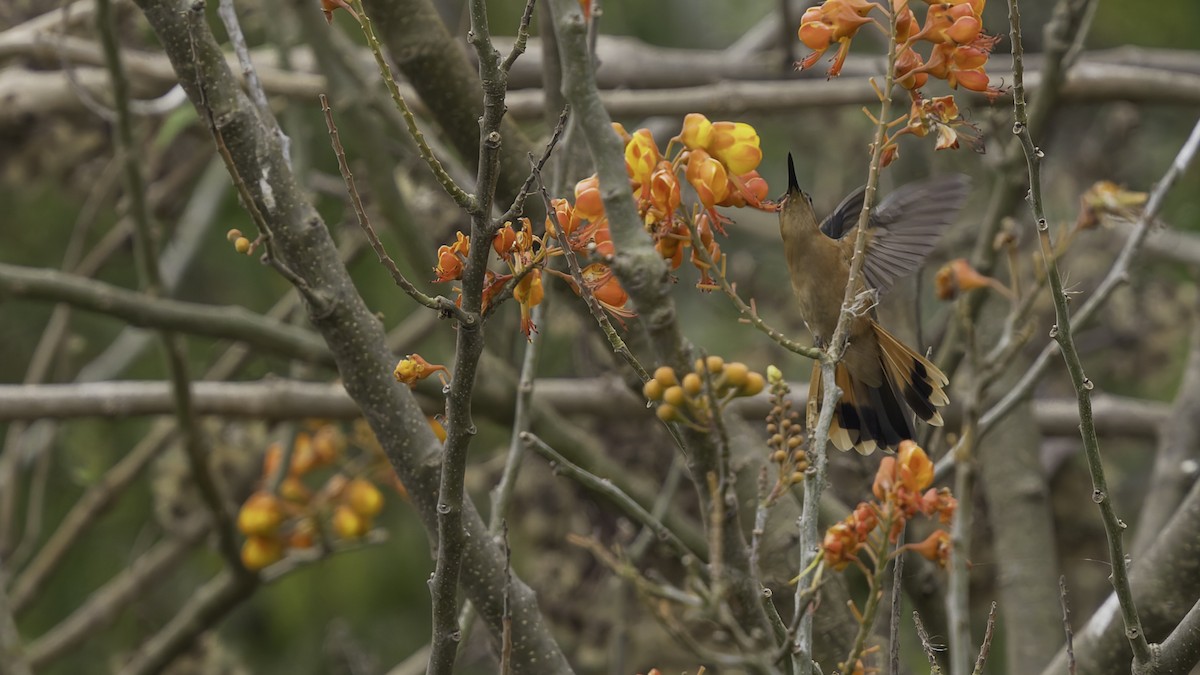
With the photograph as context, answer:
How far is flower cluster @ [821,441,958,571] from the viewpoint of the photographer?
139 cm

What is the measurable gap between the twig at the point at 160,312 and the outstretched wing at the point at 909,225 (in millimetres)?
1316

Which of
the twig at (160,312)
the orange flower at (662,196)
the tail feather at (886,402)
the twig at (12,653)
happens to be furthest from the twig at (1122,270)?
the twig at (12,653)

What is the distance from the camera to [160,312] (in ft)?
A: 9.67

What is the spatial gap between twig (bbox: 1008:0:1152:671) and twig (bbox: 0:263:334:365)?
1.95 metres

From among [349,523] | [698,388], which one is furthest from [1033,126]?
[698,388]

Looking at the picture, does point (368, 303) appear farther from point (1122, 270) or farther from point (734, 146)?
point (734, 146)

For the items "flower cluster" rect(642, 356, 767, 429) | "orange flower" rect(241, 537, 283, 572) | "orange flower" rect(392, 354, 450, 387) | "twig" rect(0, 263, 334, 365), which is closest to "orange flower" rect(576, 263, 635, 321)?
"orange flower" rect(392, 354, 450, 387)

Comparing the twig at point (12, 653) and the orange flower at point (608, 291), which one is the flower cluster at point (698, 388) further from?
the twig at point (12, 653)

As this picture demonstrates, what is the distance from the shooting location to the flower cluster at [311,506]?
3535 millimetres

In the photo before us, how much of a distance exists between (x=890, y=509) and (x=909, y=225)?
1.00m

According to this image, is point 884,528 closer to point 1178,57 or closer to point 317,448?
point 317,448

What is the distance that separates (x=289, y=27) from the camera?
12.6 ft

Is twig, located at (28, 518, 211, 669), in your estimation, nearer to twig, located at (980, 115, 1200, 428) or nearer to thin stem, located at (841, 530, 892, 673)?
twig, located at (980, 115, 1200, 428)

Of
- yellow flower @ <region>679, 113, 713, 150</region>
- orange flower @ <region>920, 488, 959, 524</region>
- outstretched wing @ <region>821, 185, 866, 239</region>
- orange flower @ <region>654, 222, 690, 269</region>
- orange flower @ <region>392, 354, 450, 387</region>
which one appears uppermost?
outstretched wing @ <region>821, 185, 866, 239</region>
